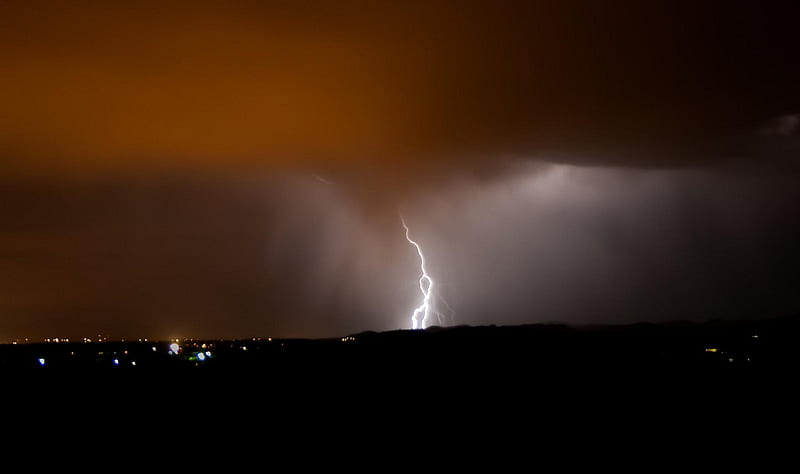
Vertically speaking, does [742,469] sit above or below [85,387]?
below

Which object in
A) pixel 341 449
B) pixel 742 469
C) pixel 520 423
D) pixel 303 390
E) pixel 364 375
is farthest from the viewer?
pixel 364 375

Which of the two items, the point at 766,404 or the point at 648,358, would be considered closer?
the point at 766,404

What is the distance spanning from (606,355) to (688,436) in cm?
3678

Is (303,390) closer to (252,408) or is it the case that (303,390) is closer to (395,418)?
(252,408)

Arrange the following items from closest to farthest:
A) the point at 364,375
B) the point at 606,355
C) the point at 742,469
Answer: the point at 742,469 < the point at 364,375 < the point at 606,355

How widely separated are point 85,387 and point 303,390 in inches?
509

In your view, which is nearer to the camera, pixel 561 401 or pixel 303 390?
pixel 561 401

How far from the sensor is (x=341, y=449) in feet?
65.2

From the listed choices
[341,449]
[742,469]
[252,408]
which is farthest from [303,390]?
[742,469]

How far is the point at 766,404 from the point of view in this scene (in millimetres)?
29766

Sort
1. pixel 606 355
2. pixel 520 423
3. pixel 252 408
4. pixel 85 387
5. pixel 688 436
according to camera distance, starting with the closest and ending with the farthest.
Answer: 1. pixel 688 436
2. pixel 520 423
3. pixel 252 408
4. pixel 85 387
5. pixel 606 355

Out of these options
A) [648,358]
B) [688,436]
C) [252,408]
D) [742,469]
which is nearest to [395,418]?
[252,408]

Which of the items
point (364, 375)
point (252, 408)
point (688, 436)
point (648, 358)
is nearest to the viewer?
point (688, 436)

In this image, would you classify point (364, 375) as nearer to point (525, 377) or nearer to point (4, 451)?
point (525, 377)
